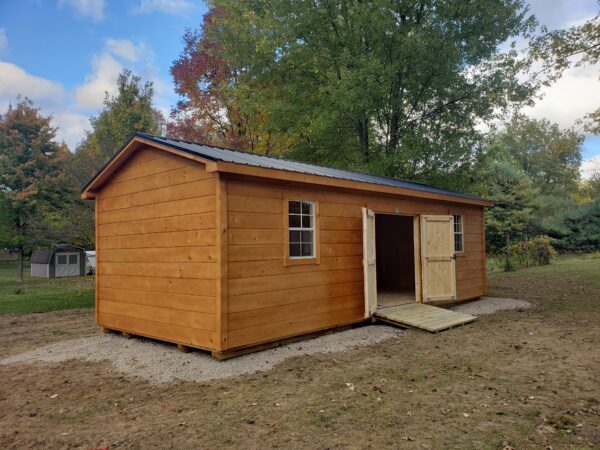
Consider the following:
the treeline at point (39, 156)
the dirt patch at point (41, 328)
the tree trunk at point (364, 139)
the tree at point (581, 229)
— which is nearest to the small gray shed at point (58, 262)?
the treeline at point (39, 156)

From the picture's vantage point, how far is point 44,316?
9.67m

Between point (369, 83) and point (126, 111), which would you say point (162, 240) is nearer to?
point (369, 83)

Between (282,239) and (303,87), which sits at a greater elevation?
(303,87)

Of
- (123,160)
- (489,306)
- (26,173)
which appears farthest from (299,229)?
(26,173)

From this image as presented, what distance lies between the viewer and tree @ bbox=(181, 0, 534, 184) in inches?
491

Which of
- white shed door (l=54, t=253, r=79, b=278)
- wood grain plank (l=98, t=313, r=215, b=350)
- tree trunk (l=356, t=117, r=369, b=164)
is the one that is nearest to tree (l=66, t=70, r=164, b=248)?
white shed door (l=54, t=253, r=79, b=278)

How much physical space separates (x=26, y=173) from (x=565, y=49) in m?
23.1

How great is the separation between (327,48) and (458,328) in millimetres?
10148

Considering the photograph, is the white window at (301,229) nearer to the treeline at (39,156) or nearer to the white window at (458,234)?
the white window at (458,234)

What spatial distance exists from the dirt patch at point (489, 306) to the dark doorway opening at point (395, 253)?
5.28 feet

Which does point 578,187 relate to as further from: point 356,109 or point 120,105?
point 120,105

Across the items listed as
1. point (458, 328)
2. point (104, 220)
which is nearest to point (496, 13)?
point (458, 328)

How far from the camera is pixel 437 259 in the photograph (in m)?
8.57

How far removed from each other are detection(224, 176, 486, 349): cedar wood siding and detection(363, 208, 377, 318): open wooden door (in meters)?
0.14
